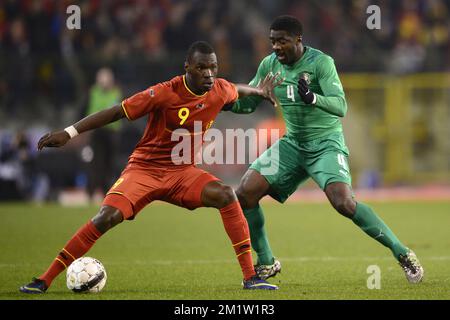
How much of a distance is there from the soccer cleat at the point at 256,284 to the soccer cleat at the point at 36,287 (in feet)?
5.28

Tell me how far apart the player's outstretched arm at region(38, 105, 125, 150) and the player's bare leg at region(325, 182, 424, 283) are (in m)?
2.02

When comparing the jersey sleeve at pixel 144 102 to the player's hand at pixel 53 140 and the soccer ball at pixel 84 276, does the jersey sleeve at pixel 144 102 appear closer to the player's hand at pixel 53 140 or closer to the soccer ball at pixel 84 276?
the player's hand at pixel 53 140

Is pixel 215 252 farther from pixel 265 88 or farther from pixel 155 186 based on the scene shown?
pixel 155 186

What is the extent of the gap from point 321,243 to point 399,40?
1133 cm

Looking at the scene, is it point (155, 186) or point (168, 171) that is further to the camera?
point (168, 171)

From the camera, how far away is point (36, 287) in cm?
760

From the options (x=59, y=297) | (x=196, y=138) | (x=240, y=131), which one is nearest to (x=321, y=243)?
(x=196, y=138)

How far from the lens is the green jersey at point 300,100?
874 cm

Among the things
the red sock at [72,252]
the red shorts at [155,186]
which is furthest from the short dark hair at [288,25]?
the red sock at [72,252]

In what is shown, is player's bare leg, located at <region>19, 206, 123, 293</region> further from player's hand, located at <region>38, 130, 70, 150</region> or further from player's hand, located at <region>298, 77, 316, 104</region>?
player's hand, located at <region>298, 77, 316, 104</region>

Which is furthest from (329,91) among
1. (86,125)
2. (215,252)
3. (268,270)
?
(215,252)

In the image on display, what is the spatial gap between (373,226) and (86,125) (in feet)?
8.78

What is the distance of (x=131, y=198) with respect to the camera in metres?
7.86
